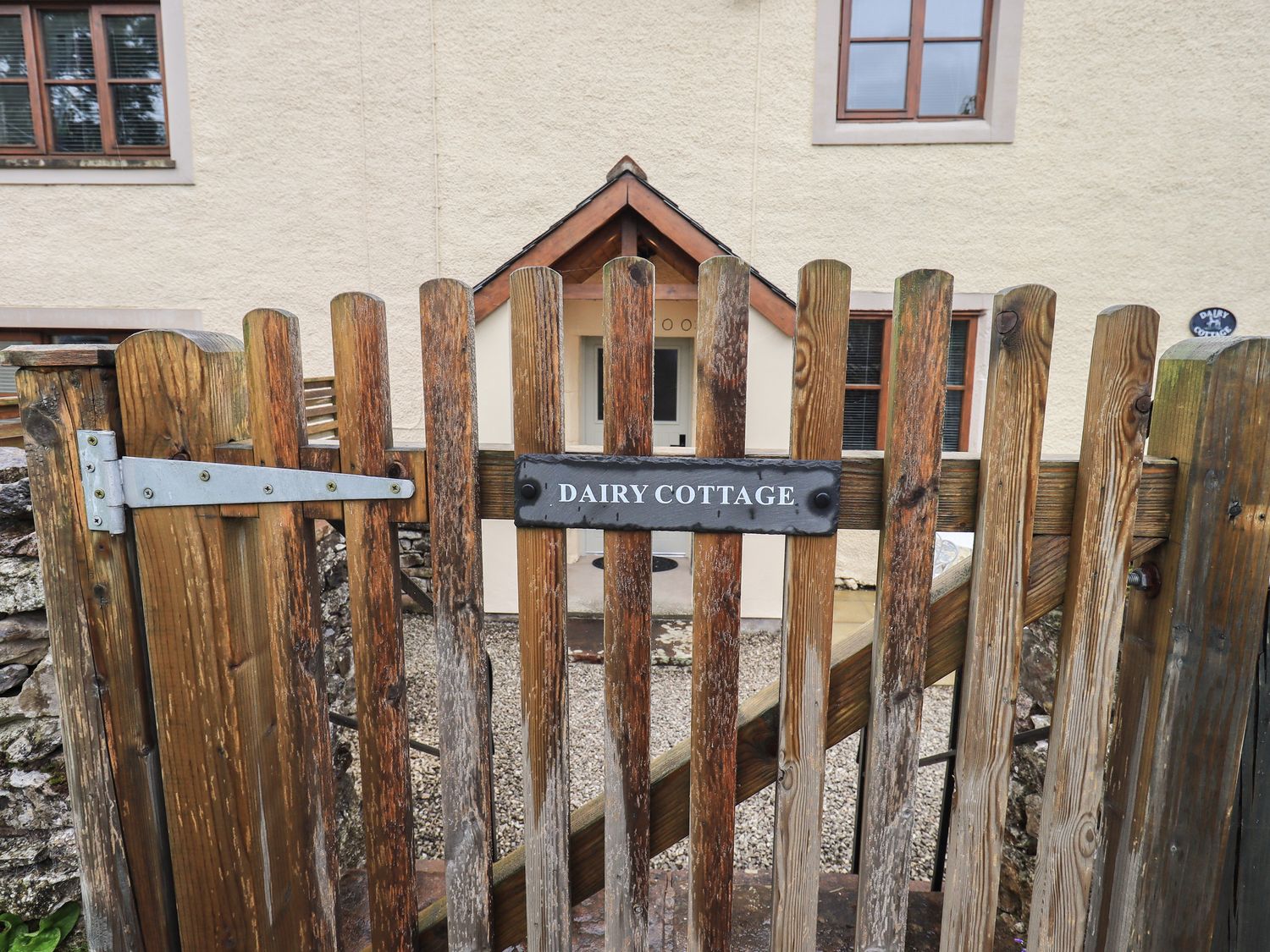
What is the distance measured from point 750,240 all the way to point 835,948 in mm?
5397

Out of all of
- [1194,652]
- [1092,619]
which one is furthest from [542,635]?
[1194,652]

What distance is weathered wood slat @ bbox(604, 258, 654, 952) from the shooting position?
104 cm

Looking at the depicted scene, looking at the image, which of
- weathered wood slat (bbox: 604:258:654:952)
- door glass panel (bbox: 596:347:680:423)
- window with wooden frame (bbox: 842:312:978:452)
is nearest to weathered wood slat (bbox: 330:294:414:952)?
weathered wood slat (bbox: 604:258:654:952)

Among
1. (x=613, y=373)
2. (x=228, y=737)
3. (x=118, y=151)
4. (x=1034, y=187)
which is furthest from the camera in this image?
(x=118, y=151)

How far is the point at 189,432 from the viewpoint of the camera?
1.13m

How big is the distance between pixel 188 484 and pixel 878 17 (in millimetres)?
6644

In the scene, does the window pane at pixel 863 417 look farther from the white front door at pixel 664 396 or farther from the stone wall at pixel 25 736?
the stone wall at pixel 25 736

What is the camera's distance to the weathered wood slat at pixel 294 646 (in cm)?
110

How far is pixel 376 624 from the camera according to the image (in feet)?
3.76

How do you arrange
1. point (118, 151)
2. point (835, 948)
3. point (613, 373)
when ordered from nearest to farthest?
point (613, 373) → point (835, 948) → point (118, 151)

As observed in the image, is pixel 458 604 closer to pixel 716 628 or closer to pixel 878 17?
pixel 716 628

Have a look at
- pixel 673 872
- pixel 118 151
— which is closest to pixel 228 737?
pixel 673 872

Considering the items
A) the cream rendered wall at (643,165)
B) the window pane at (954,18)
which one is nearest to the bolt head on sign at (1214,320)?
the cream rendered wall at (643,165)

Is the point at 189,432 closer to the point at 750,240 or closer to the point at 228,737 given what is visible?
the point at 228,737
